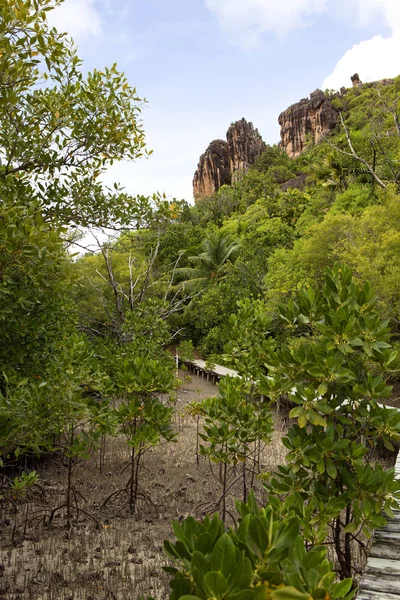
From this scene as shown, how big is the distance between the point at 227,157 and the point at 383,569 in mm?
53296

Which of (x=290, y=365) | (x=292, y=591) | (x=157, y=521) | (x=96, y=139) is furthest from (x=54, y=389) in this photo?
(x=157, y=521)

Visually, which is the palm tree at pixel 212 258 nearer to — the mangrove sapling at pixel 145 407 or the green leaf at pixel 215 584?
the mangrove sapling at pixel 145 407

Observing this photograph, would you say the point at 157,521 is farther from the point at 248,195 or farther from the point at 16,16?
the point at 248,195

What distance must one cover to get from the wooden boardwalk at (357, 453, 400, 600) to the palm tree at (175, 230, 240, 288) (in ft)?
62.2

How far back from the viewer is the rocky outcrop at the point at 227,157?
5106 centimetres

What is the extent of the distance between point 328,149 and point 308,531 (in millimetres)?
24122

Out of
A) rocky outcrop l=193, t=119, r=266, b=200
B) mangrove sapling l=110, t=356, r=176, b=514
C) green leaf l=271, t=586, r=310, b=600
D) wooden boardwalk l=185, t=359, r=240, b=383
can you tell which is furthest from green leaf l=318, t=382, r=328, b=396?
rocky outcrop l=193, t=119, r=266, b=200

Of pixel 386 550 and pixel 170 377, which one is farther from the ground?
pixel 170 377

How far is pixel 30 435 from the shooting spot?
8.96ft

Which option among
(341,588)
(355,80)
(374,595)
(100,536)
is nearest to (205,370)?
(100,536)

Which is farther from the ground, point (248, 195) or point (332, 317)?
point (248, 195)

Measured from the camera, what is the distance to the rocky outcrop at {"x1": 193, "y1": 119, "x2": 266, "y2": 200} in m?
51.1

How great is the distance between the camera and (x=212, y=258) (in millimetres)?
22859

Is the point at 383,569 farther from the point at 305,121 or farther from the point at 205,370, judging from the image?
the point at 305,121
